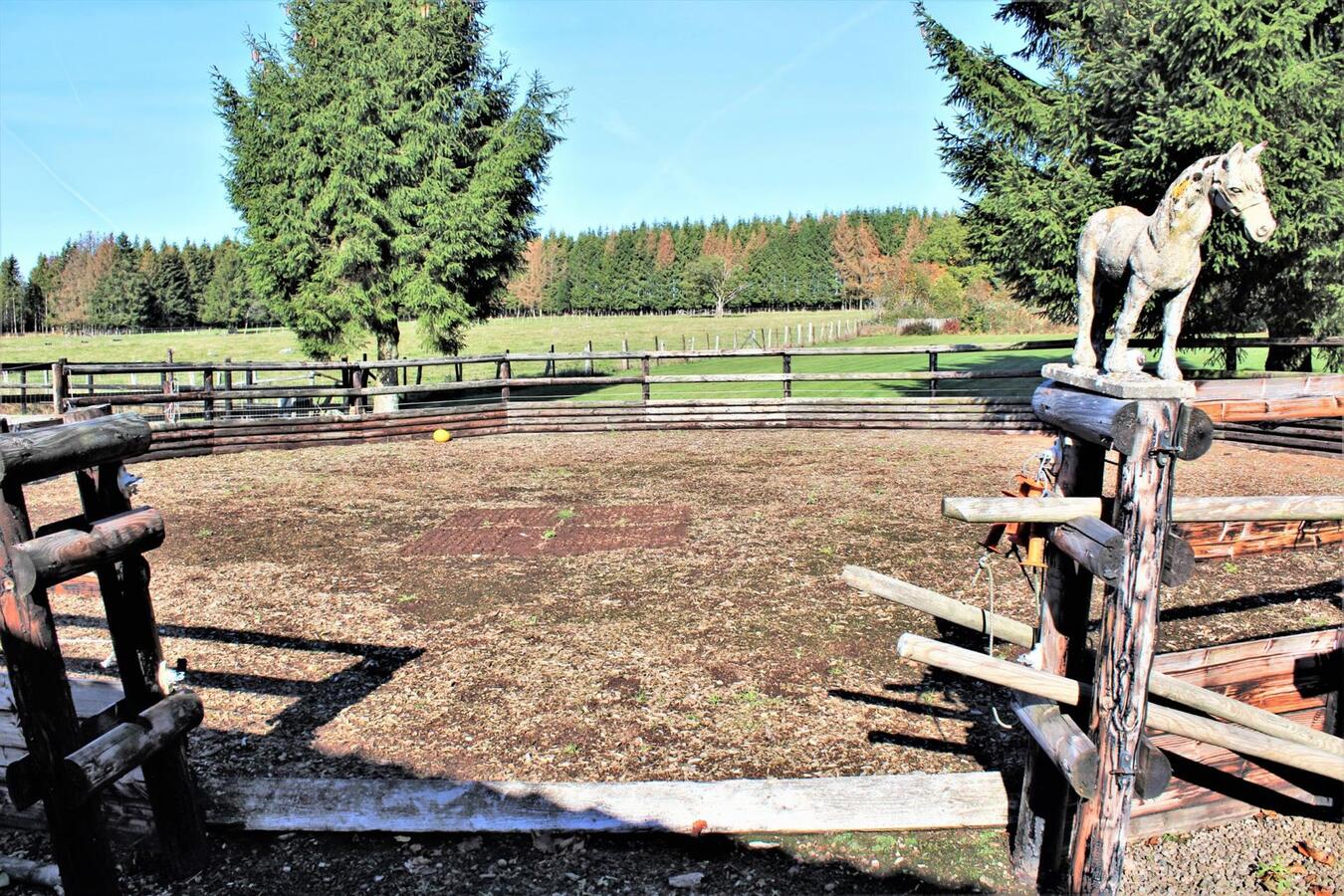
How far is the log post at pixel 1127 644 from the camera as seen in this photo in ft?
8.96

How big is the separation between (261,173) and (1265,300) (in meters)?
21.0

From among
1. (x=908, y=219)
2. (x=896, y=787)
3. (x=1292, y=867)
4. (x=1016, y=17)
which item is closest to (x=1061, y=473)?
(x=896, y=787)

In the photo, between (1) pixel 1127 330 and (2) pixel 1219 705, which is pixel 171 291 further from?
(2) pixel 1219 705

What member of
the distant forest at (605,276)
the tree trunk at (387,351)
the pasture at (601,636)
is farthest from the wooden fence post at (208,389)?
the distant forest at (605,276)

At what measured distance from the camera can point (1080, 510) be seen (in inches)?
119

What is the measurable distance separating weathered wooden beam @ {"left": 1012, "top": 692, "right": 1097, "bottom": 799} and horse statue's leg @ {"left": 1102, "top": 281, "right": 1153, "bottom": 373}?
1361 millimetres

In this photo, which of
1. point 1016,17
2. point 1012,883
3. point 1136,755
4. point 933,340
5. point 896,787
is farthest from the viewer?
point 933,340

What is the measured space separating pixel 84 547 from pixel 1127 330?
4.75 m

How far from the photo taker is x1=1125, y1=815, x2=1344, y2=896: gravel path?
11.0 feet

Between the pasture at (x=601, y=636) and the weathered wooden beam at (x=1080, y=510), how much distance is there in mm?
1429

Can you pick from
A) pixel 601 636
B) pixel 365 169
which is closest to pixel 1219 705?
pixel 601 636

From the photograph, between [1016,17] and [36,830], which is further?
[1016,17]

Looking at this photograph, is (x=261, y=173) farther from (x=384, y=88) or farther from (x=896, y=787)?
(x=896, y=787)

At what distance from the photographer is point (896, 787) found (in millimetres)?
3674
